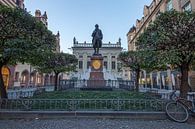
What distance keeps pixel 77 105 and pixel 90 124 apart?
1.96m

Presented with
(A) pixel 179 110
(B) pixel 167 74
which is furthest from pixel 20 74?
(A) pixel 179 110

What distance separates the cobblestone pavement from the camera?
22.7 feet

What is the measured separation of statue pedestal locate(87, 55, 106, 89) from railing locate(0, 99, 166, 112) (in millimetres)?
10235

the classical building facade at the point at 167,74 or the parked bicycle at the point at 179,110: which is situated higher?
the classical building facade at the point at 167,74

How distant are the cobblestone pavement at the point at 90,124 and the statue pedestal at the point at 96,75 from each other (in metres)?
11.7

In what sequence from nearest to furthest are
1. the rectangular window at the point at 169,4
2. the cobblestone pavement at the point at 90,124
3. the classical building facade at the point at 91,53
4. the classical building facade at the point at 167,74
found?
the cobblestone pavement at the point at 90,124
the classical building facade at the point at 167,74
the rectangular window at the point at 169,4
the classical building facade at the point at 91,53

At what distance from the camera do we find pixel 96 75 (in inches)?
813

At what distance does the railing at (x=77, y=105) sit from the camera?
8836mm

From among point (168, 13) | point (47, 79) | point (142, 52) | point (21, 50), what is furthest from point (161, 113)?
point (47, 79)

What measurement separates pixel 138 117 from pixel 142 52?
15.2 feet

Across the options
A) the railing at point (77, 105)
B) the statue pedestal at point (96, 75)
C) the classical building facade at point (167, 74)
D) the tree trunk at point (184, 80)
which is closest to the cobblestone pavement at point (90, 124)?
the railing at point (77, 105)

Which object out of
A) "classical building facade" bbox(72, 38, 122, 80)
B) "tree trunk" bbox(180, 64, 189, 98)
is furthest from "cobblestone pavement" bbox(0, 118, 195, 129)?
"classical building facade" bbox(72, 38, 122, 80)

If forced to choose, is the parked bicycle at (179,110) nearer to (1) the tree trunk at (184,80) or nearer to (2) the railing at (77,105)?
(2) the railing at (77,105)

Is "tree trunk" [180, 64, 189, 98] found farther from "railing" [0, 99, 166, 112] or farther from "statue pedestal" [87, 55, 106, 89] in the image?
"statue pedestal" [87, 55, 106, 89]
